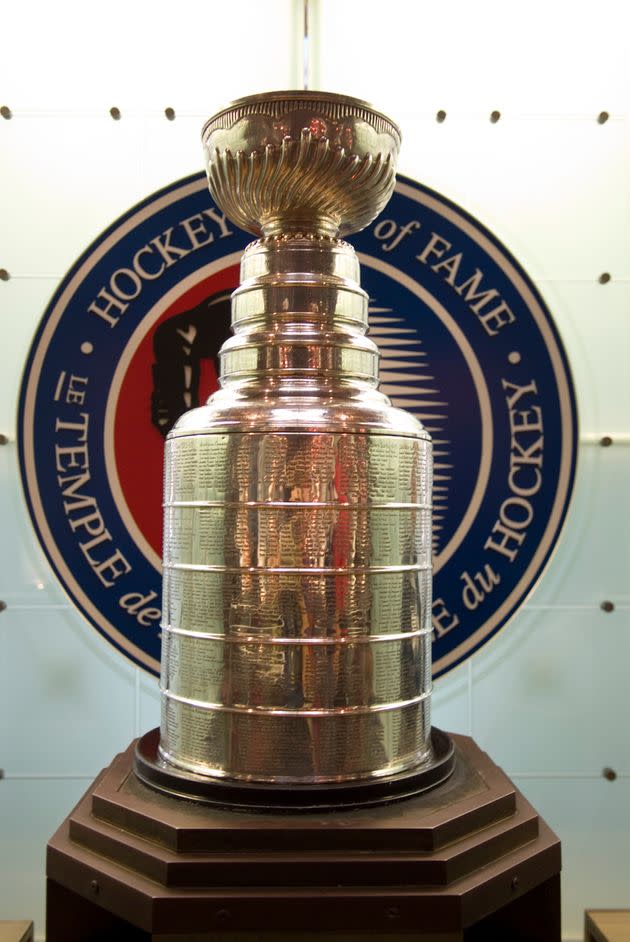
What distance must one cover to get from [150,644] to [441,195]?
1418mm

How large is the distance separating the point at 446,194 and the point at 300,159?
852mm

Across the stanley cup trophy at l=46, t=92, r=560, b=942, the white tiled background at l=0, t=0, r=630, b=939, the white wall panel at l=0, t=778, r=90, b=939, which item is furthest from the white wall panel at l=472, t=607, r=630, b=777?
the white wall panel at l=0, t=778, r=90, b=939

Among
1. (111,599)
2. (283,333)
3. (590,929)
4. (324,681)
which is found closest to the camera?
(324,681)

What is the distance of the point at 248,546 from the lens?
1.49m

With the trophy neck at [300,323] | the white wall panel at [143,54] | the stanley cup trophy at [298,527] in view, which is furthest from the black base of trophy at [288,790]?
the white wall panel at [143,54]

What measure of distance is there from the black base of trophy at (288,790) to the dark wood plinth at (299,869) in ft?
0.06

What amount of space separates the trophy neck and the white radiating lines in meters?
0.61

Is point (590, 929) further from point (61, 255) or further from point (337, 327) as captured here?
point (61, 255)

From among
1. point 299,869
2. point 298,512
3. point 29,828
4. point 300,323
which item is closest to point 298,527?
point 298,512

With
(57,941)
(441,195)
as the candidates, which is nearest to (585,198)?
(441,195)

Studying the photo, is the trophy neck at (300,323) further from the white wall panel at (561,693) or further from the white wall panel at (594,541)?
the white wall panel at (561,693)

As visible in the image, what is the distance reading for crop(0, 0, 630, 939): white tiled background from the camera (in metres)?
2.26

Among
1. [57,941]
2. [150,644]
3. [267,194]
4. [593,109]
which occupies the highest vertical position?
[593,109]

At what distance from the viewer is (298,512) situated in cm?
148
